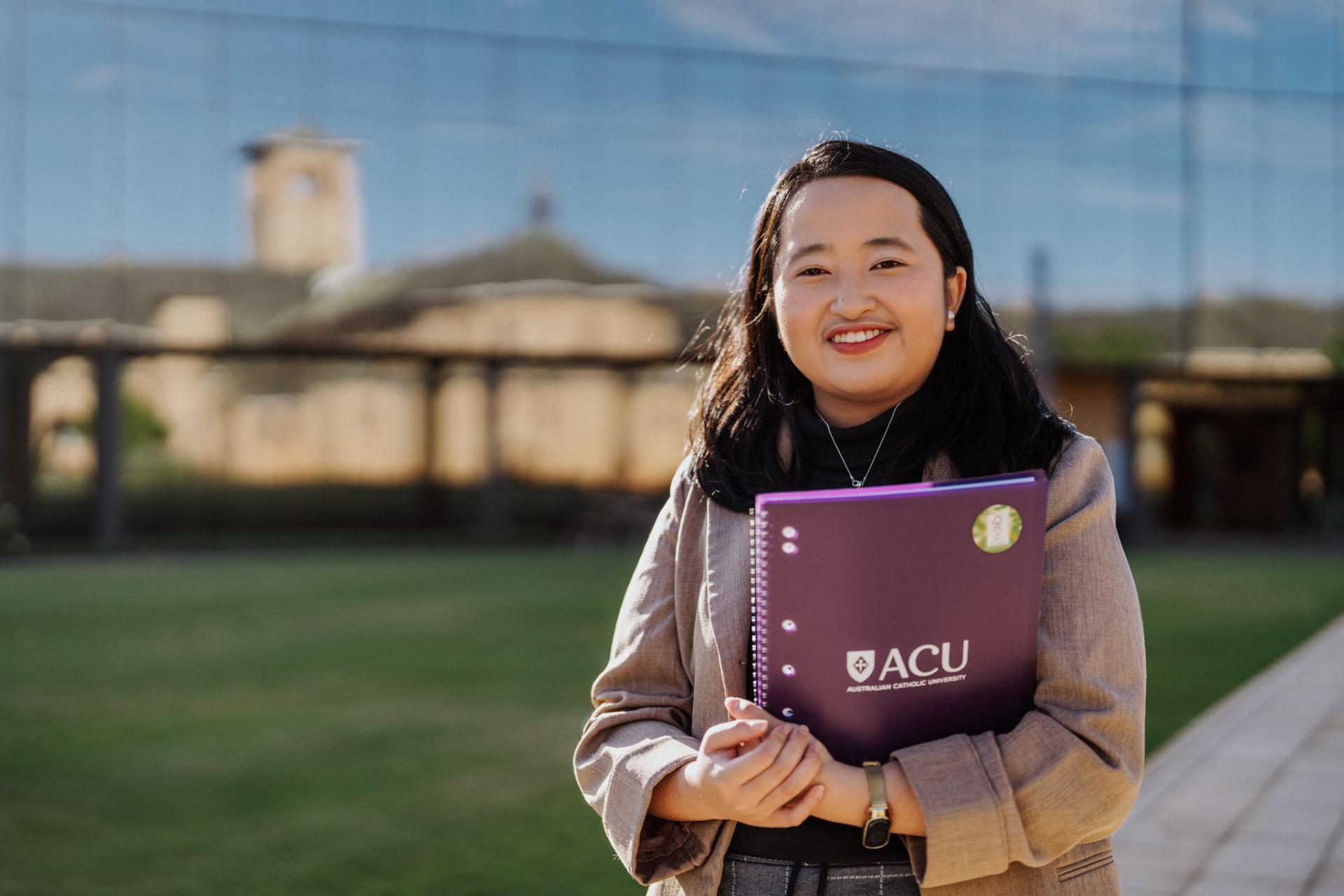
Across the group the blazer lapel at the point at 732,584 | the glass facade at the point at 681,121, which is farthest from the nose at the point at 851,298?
the glass facade at the point at 681,121

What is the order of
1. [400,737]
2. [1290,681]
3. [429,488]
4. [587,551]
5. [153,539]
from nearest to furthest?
[400,737]
[1290,681]
[587,551]
[153,539]
[429,488]

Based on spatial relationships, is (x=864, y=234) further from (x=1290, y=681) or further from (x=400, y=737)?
(x=1290, y=681)

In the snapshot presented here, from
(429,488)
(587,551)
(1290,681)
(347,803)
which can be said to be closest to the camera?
(347,803)

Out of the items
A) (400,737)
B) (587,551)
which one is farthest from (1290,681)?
(587,551)

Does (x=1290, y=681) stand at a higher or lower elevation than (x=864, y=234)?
lower

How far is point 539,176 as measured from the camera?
1007 inches

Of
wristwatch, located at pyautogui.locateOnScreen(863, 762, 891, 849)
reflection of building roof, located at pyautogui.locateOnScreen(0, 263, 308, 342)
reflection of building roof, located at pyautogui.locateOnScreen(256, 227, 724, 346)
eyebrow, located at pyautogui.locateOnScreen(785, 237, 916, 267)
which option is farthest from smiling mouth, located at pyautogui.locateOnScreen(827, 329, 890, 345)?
reflection of building roof, located at pyautogui.locateOnScreen(0, 263, 308, 342)

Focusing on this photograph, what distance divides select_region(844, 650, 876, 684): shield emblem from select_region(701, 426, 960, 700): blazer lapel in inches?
8.1

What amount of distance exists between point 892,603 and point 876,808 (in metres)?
0.24

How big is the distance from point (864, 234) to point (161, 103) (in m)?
24.5

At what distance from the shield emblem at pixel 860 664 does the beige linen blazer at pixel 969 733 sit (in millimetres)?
100

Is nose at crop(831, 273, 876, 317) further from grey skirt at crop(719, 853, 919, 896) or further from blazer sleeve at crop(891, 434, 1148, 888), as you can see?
grey skirt at crop(719, 853, 919, 896)

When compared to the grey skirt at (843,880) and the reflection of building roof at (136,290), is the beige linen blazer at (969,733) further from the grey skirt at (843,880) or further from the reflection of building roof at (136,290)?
the reflection of building roof at (136,290)

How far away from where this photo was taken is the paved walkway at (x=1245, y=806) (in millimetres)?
4602
